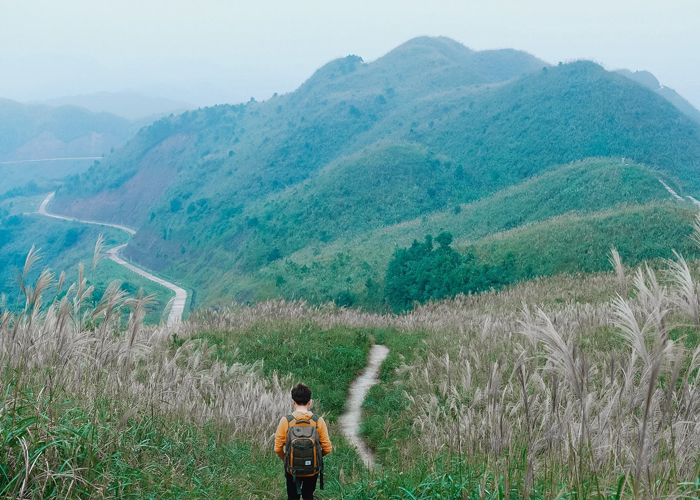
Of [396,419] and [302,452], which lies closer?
[302,452]

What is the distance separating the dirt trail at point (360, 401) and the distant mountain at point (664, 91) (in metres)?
151

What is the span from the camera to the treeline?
33.7m

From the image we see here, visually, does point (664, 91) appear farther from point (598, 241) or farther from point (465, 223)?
point (598, 241)

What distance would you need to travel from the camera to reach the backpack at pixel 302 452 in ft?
13.3

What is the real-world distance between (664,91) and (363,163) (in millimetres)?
123894

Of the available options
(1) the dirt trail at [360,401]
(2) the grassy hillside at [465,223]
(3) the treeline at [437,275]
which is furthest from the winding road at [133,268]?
(1) the dirt trail at [360,401]

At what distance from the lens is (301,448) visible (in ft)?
13.3

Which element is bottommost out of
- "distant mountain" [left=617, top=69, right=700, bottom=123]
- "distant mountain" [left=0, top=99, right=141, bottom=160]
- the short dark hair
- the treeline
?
the treeline

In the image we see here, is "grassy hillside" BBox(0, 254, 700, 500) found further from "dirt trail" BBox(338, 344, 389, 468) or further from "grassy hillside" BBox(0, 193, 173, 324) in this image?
"grassy hillside" BBox(0, 193, 173, 324)

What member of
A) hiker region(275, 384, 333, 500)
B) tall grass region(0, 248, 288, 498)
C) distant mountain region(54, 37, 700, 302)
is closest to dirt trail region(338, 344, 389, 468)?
tall grass region(0, 248, 288, 498)

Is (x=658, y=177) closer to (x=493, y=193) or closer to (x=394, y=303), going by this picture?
(x=493, y=193)

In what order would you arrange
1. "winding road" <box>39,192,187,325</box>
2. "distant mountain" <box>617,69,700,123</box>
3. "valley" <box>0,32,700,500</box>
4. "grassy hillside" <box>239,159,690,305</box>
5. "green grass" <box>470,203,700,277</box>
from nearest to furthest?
1. "valley" <box>0,32,700,500</box>
2. "green grass" <box>470,203,700,277</box>
3. "grassy hillside" <box>239,159,690,305</box>
4. "winding road" <box>39,192,187,325</box>
5. "distant mountain" <box>617,69,700,123</box>

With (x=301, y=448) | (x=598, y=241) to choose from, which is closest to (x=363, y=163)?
(x=598, y=241)

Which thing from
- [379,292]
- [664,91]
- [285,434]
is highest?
[664,91]
